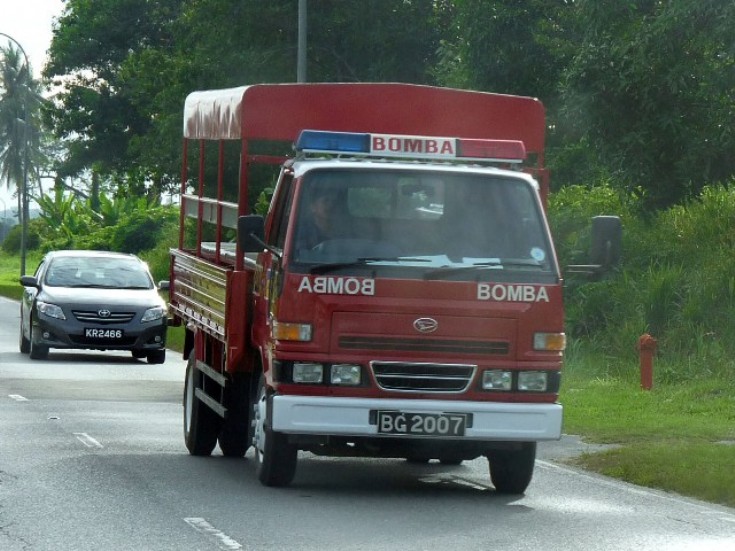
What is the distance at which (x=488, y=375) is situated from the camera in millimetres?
11391

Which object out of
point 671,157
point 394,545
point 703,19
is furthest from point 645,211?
point 394,545

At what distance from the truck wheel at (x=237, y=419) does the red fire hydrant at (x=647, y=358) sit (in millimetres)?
7211

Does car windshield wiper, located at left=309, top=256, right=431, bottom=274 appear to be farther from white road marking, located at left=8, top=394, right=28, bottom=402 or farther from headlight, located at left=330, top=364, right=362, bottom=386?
white road marking, located at left=8, top=394, right=28, bottom=402

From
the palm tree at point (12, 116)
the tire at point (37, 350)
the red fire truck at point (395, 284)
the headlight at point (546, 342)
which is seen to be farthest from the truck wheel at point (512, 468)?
the palm tree at point (12, 116)

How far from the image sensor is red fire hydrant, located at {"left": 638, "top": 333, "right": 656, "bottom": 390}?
20.2 m

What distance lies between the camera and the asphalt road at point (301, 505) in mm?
9812

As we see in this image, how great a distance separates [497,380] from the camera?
11422 mm

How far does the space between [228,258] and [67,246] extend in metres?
56.5

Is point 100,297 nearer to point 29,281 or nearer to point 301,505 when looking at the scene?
point 29,281

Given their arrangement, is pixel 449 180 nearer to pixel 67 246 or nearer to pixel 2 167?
pixel 67 246

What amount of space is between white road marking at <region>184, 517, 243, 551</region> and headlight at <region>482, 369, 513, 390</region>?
2.07 m

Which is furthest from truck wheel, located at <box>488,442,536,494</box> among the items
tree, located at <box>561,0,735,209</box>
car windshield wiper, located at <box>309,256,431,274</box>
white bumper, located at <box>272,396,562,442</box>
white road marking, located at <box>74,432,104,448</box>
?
tree, located at <box>561,0,735,209</box>

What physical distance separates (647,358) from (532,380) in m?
9.19

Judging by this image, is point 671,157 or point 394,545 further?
point 671,157
